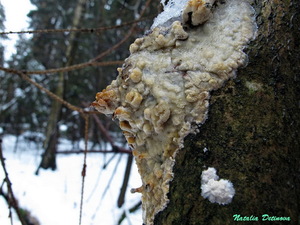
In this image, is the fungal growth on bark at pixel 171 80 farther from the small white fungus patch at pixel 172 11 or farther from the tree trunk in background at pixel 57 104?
the tree trunk in background at pixel 57 104

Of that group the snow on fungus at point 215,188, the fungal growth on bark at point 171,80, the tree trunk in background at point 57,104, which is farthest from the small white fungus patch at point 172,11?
the tree trunk in background at point 57,104

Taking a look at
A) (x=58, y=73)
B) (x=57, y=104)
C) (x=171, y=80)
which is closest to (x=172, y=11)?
(x=171, y=80)

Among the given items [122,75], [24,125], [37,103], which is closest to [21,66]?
[37,103]

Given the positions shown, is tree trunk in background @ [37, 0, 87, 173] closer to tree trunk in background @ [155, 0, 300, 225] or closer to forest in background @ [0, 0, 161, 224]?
forest in background @ [0, 0, 161, 224]

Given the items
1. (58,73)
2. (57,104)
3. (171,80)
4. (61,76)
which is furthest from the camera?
(58,73)

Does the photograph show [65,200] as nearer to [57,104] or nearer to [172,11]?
[57,104]

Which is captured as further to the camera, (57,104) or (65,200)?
(57,104)
